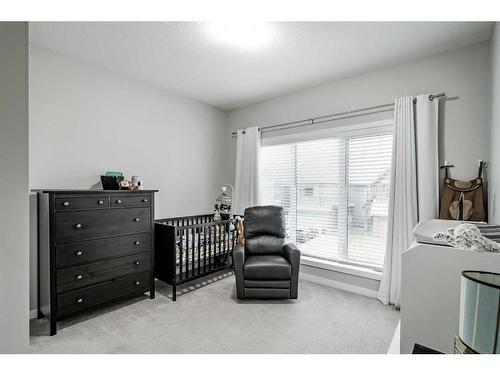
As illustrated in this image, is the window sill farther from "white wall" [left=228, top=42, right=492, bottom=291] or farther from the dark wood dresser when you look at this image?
the dark wood dresser

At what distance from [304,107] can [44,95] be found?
301 centimetres

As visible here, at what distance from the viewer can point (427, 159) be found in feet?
8.31

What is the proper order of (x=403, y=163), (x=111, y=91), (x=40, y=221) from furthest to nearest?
1. (x=111, y=91)
2. (x=403, y=163)
3. (x=40, y=221)

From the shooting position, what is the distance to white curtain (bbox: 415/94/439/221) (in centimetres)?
251

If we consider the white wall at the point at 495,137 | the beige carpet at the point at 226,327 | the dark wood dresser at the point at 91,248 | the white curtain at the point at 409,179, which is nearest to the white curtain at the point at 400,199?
the white curtain at the point at 409,179

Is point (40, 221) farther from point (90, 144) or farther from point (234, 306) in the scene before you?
point (234, 306)

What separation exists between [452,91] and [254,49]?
79.0 inches

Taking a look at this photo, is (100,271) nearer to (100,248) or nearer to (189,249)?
(100,248)

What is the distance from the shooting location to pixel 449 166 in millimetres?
2514

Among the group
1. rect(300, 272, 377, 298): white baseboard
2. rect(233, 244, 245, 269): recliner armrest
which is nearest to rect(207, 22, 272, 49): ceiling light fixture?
rect(233, 244, 245, 269): recliner armrest

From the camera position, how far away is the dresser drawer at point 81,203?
223cm

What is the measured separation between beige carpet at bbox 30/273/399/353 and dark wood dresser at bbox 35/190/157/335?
172 mm
